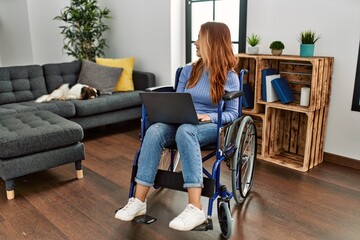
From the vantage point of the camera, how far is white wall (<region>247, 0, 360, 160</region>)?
2668 millimetres

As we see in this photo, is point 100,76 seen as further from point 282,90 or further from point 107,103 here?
point 282,90


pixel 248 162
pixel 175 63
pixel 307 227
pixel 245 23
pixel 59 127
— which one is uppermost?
pixel 245 23

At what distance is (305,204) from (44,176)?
1.92 m

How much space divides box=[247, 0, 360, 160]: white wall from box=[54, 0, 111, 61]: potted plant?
7.36 feet

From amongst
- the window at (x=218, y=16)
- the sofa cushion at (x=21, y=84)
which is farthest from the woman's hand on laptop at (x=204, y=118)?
the sofa cushion at (x=21, y=84)

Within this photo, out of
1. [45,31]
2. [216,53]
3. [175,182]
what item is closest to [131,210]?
[175,182]

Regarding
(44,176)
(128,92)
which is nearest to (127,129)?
(128,92)

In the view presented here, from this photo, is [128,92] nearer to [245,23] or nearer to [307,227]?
[245,23]

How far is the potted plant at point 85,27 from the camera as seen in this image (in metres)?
4.28

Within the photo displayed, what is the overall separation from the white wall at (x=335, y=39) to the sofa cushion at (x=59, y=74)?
2.23 meters

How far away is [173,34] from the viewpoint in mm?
3924

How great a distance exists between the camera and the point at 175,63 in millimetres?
4016

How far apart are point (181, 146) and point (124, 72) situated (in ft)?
7.96

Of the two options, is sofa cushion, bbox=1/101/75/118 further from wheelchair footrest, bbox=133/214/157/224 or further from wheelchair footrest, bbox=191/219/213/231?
wheelchair footrest, bbox=191/219/213/231
